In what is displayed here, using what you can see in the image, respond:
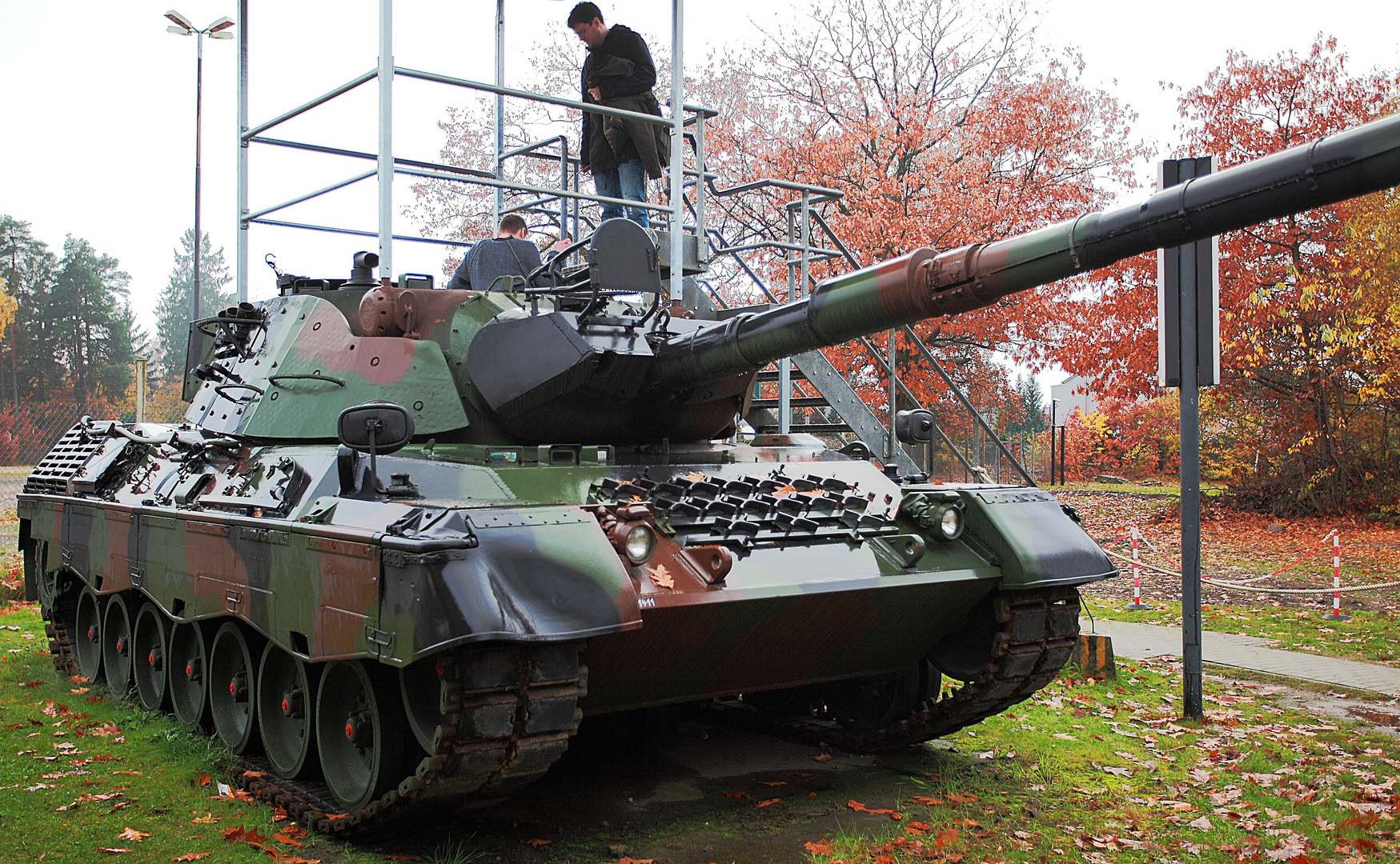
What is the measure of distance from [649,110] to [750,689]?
563cm

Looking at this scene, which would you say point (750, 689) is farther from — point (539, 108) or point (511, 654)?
point (539, 108)

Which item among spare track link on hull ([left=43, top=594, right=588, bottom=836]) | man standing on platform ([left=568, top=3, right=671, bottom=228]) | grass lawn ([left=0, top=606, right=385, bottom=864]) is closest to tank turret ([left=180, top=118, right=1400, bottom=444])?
spare track link on hull ([left=43, top=594, right=588, bottom=836])

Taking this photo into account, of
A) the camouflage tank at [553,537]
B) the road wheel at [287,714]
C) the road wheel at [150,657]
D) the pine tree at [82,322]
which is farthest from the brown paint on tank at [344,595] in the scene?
the pine tree at [82,322]

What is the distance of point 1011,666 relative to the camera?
674 centimetres

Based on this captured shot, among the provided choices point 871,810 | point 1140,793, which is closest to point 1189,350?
point 1140,793

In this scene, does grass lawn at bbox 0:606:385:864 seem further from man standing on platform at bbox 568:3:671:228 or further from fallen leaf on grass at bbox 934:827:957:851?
man standing on platform at bbox 568:3:671:228

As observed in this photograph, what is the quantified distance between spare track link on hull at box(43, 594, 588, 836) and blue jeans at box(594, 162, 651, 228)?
6.04 m

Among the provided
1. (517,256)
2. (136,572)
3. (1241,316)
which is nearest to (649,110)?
(517,256)

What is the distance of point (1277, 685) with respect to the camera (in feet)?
30.7

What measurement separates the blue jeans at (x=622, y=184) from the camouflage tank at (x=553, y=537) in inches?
123

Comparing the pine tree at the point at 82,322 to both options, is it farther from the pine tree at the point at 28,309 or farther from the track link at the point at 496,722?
the track link at the point at 496,722

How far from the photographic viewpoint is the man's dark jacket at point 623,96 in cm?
1024

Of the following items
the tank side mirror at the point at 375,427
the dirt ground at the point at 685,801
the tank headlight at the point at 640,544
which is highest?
the tank side mirror at the point at 375,427

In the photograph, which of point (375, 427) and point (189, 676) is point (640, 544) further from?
point (189, 676)
